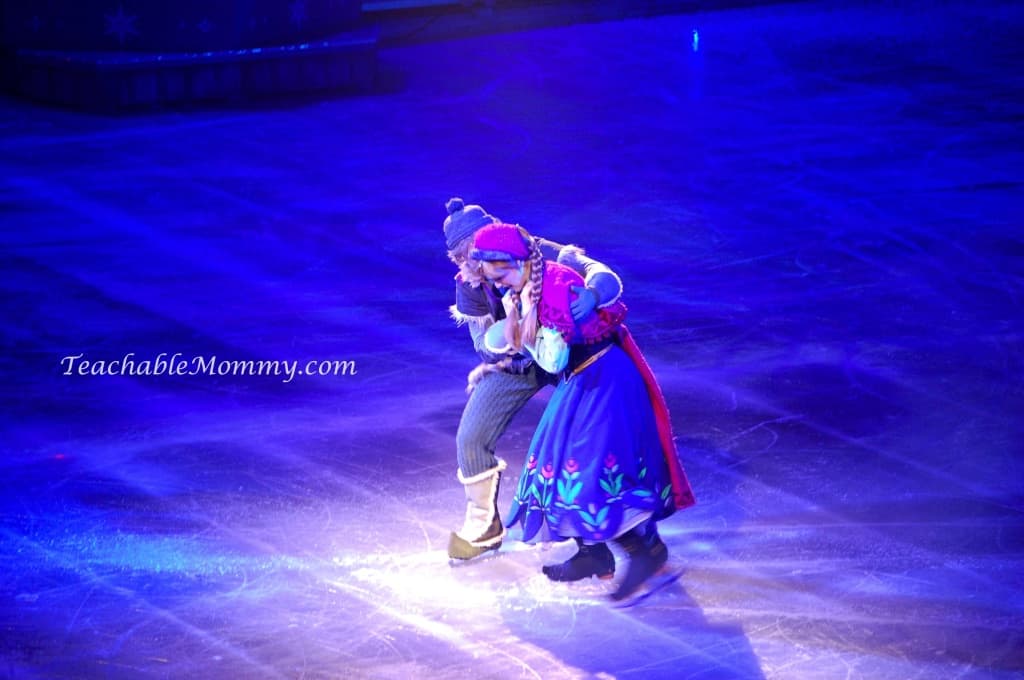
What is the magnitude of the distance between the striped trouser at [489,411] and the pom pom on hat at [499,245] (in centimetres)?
Answer: 63

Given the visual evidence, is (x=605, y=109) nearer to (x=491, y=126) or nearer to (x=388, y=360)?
(x=491, y=126)

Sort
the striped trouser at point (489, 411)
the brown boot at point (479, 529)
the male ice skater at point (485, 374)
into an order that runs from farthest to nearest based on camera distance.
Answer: the brown boot at point (479, 529) → the striped trouser at point (489, 411) → the male ice skater at point (485, 374)

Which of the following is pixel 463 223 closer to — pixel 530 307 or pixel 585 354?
pixel 530 307

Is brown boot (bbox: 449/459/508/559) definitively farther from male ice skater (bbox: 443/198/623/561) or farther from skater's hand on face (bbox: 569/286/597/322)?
skater's hand on face (bbox: 569/286/597/322)

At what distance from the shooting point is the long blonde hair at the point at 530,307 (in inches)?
193

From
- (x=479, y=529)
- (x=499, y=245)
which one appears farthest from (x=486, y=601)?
(x=499, y=245)

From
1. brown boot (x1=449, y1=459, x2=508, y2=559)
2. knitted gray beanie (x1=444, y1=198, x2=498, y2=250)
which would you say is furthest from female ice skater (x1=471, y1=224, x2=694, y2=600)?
brown boot (x1=449, y1=459, x2=508, y2=559)

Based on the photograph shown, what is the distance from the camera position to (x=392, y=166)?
11805mm

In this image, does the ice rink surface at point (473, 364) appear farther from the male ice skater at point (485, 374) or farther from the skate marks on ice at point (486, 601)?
the male ice skater at point (485, 374)

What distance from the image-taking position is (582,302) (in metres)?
4.89

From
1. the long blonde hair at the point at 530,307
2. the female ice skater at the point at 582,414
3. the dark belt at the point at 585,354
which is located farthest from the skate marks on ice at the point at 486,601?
the long blonde hair at the point at 530,307

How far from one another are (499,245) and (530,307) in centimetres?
25

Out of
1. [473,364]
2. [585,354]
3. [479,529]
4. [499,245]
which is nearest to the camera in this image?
[499,245]

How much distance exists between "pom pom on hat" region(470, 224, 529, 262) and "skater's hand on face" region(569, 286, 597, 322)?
0.23 meters
